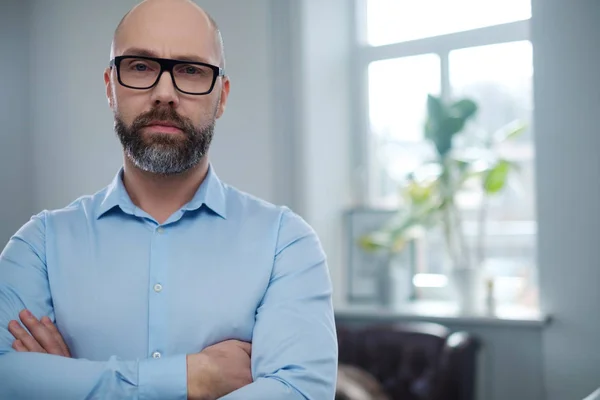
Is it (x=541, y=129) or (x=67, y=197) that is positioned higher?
(x=541, y=129)

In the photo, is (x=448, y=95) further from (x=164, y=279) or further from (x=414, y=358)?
(x=164, y=279)

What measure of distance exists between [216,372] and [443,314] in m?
1.95

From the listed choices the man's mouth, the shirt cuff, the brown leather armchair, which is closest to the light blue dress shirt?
the shirt cuff

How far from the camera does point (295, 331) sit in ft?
3.70

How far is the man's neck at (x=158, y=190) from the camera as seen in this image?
1.24 metres

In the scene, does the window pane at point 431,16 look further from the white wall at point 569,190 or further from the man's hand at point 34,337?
the man's hand at point 34,337

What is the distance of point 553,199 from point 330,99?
1.13 metres

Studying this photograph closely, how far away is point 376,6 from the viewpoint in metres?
3.42

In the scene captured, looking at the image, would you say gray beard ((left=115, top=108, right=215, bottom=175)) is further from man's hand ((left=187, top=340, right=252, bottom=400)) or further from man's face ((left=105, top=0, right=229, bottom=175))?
man's hand ((left=187, top=340, right=252, bottom=400))

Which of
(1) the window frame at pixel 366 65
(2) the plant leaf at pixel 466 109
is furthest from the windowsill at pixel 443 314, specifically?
(2) the plant leaf at pixel 466 109

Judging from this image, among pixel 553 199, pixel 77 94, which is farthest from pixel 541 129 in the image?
pixel 77 94

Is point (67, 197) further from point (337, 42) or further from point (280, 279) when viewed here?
point (337, 42)

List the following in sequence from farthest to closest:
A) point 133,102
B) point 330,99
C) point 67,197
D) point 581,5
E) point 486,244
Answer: point 330,99 → point 486,244 → point 581,5 → point 67,197 → point 133,102

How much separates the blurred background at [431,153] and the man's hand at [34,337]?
1.77 meters
